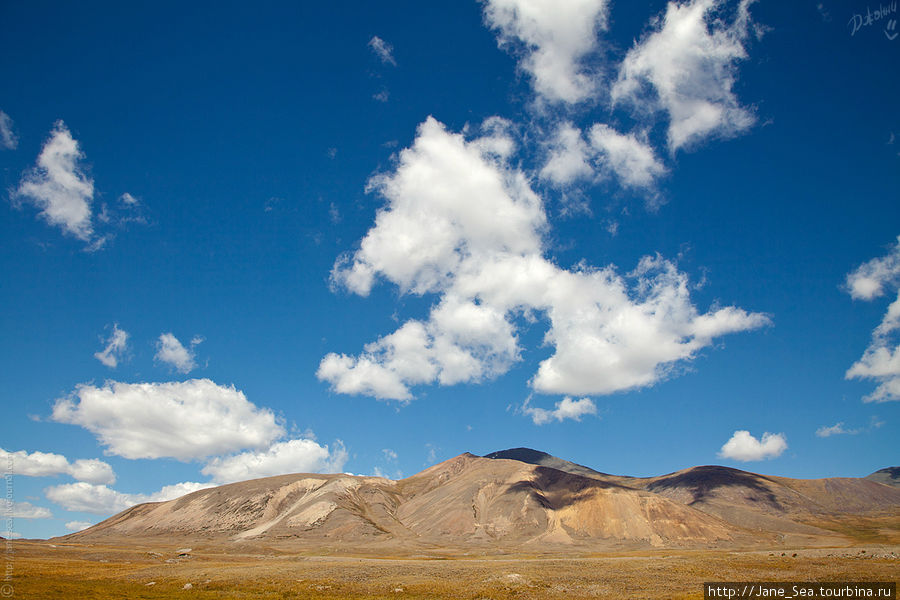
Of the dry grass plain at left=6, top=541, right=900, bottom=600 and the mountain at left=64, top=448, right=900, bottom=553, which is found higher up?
the dry grass plain at left=6, top=541, right=900, bottom=600

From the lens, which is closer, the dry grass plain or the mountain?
the dry grass plain

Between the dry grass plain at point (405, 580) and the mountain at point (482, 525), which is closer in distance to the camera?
the dry grass plain at point (405, 580)

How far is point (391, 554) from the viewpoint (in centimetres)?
12194

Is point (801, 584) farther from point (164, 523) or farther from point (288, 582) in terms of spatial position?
point (164, 523)

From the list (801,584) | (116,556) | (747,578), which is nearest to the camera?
(801,584)

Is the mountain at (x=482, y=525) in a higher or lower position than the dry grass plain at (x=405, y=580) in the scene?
lower

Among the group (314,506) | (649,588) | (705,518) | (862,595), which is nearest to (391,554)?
(314,506)

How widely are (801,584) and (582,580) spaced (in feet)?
68.8

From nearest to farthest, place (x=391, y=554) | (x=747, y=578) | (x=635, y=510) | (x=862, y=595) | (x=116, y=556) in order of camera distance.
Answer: (x=862, y=595) → (x=747, y=578) → (x=116, y=556) → (x=391, y=554) → (x=635, y=510)

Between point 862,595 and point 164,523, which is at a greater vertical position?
point 862,595

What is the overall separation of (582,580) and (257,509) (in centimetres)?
16928

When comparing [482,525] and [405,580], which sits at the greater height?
[405,580]

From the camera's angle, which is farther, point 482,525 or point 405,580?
point 482,525

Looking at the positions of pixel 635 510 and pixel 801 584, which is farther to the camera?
pixel 635 510
